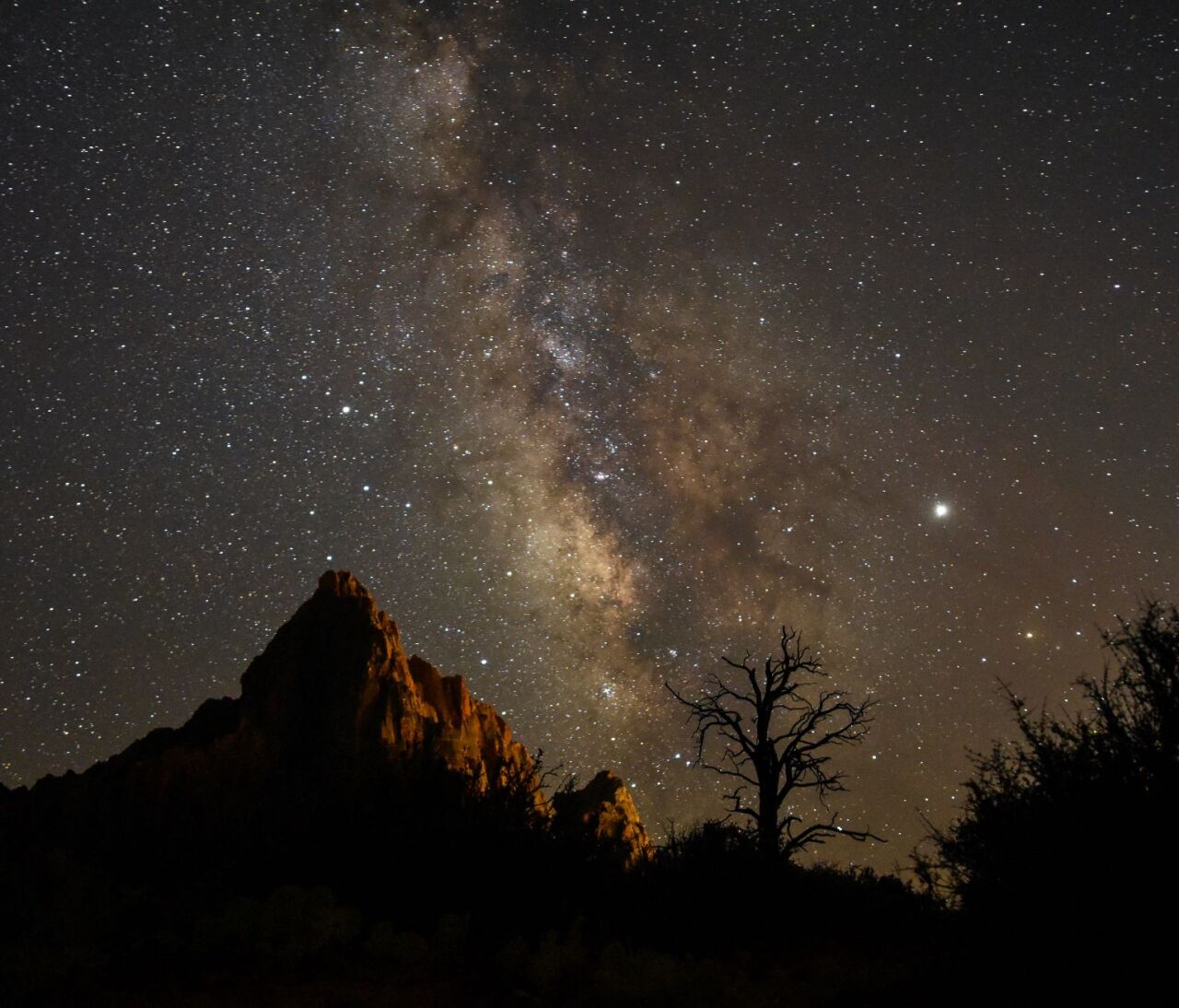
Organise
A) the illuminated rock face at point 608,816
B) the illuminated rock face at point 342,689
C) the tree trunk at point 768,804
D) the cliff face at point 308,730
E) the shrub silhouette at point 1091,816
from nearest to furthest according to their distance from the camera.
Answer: the shrub silhouette at point 1091,816 < the illuminated rock face at point 608,816 < the tree trunk at point 768,804 < the cliff face at point 308,730 < the illuminated rock face at point 342,689

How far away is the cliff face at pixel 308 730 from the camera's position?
2084cm

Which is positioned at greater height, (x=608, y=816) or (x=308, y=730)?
(x=308, y=730)

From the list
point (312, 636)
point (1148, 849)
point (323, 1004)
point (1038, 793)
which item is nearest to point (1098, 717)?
point (1038, 793)

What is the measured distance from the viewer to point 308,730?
25453mm

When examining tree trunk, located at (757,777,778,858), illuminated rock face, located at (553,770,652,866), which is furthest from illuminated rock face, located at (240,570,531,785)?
tree trunk, located at (757,777,778,858)

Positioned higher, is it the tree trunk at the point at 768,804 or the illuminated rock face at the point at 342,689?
the illuminated rock face at the point at 342,689

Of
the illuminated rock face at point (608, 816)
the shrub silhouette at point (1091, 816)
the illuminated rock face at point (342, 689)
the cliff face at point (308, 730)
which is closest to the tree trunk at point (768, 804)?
the illuminated rock face at point (608, 816)

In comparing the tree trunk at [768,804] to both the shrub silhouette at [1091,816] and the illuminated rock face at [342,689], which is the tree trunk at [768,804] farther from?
the illuminated rock face at [342,689]

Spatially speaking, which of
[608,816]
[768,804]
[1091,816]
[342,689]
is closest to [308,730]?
[342,689]

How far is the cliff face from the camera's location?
20.8m

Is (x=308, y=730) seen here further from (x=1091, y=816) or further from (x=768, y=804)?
(x=1091, y=816)

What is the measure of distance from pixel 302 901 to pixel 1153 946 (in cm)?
459

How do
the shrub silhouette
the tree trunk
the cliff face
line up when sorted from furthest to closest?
the cliff face → the tree trunk → the shrub silhouette

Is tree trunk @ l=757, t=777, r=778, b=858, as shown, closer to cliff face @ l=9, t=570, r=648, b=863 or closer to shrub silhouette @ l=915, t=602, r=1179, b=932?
cliff face @ l=9, t=570, r=648, b=863
